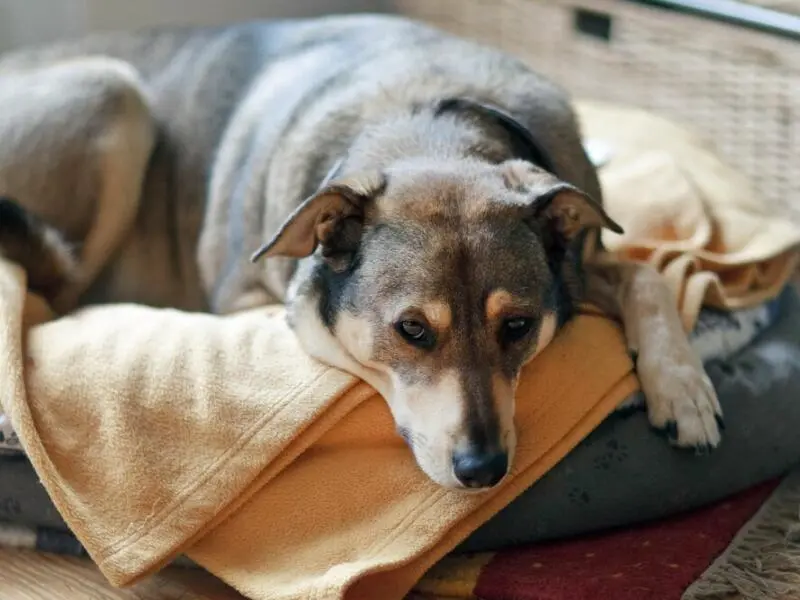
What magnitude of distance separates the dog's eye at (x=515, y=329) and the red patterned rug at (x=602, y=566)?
423mm

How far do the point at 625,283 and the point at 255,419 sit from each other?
81 cm

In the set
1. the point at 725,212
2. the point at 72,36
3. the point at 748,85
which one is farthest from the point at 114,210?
the point at 748,85

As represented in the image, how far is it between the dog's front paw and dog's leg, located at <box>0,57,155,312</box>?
138 centimetres

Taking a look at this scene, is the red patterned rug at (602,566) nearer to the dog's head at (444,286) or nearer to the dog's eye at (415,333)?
the dog's head at (444,286)

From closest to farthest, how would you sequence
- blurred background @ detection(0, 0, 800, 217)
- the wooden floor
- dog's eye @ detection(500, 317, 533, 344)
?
dog's eye @ detection(500, 317, 533, 344) → the wooden floor → blurred background @ detection(0, 0, 800, 217)

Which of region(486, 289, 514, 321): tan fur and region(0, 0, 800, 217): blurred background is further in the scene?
region(0, 0, 800, 217): blurred background

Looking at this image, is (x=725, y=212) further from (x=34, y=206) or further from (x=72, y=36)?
(x=72, y=36)

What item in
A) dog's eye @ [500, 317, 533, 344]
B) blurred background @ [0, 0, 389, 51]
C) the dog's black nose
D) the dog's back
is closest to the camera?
the dog's black nose

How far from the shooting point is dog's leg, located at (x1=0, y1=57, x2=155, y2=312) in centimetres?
247

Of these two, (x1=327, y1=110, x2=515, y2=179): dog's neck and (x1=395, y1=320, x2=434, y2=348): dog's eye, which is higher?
(x1=327, y1=110, x2=515, y2=179): dog's neck

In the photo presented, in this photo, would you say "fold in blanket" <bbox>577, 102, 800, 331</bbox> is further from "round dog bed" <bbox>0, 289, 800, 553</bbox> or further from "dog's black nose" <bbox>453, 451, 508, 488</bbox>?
"dog's black nose" <bbox>453, 451, 508, 488</bbox>

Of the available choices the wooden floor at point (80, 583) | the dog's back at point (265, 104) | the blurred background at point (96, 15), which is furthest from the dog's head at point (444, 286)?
the blurred background at point (96, 15)

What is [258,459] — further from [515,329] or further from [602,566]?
[602,566]

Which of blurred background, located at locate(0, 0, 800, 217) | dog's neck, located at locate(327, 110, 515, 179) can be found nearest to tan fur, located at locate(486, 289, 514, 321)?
dog's neck, located at locate(327, 110, 515, 179)
